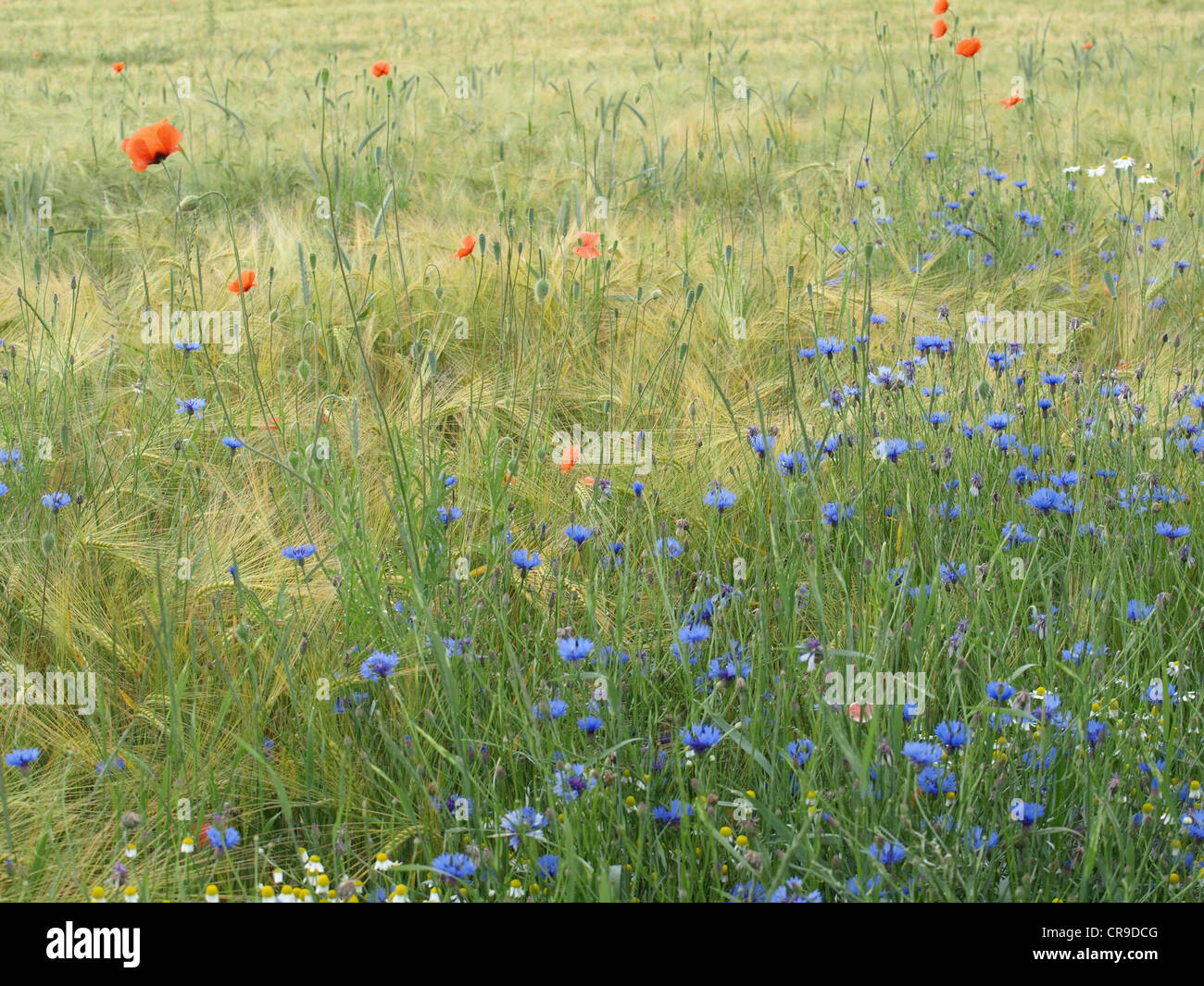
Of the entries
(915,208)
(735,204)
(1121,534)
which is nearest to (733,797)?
(1121,534)

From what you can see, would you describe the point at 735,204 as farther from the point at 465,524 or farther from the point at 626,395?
the point at 465,524

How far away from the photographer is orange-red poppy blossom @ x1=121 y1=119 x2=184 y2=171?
2372 millimetres

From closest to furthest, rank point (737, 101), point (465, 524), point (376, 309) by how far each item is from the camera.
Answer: point (465, 524)
point (376, 309)
point (737, 101)

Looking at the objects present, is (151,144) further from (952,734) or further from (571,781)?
(952,734)

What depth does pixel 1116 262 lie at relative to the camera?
3.16 metres

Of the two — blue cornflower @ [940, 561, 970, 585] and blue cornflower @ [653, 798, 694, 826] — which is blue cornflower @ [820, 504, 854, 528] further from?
blue cornflower @ [653, 798, 694, 826]

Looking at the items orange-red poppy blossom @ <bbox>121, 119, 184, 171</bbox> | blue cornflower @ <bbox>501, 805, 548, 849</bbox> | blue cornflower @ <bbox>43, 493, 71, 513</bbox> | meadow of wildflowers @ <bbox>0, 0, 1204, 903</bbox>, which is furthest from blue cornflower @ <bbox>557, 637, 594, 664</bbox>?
orange-red poppy blossom @ <bbox>121, 119, 184, 171</bbox>

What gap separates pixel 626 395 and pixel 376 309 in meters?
0.84

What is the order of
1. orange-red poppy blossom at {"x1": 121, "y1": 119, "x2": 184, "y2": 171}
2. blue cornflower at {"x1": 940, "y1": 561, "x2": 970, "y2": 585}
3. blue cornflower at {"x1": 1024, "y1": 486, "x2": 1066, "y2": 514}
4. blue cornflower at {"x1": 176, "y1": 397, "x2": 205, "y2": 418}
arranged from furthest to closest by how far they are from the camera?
orange-red poppy blossom at {"x1": 121, "y1": 119, "x2": 184, "y2": 171}, blue cornflower at {"x1": 176, "y1": 397, "x2": 205, "y2": 418}, blue cornflower at {"x1": 1024, "y1": 486, "x2": 1066, "y2": 514}, blue cornflower at {"x1": 940, "y1": 561, "x2": 970, "y2": 585}

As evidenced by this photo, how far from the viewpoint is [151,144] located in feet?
7.85

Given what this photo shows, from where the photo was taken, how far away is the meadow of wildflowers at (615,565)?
1141 millimetres

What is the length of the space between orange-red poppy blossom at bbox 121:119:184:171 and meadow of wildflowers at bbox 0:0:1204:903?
1cm

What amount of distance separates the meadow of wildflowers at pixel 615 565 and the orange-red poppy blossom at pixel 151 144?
0.01m
